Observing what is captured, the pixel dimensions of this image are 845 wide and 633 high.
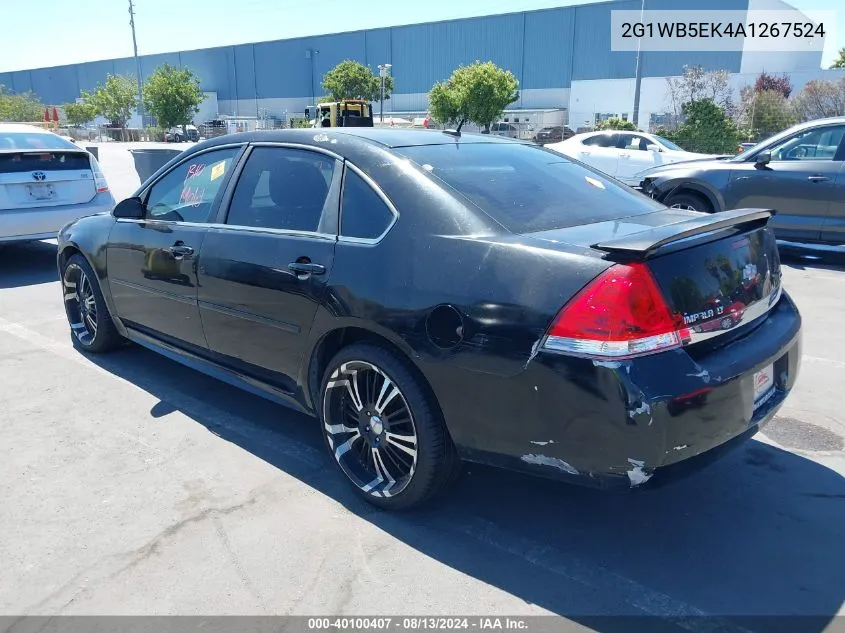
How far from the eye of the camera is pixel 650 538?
288cm

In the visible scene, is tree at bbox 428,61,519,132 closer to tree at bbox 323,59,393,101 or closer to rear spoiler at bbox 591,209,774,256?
tree at bbox 323,59,393,101

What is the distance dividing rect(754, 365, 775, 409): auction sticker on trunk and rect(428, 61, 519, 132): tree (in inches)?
1720

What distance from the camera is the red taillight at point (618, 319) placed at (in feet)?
7.64

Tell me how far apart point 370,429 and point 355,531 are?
0.44 m

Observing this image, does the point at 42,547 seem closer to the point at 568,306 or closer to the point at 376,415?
the point at 376,415

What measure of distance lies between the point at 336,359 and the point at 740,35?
5865 centimetres

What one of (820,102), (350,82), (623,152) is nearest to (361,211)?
(623,152)

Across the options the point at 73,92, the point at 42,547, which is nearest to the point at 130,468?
the point at 42,547

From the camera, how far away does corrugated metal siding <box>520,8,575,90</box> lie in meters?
61.3

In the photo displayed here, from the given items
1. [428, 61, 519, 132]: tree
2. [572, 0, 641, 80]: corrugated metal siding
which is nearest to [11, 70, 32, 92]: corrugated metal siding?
[572, 0, 641, 80]: corrugated metal siding

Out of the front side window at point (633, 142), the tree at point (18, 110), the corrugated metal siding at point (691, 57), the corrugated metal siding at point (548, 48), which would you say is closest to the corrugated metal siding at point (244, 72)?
the tree at point (18, 110)

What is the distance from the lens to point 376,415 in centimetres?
305

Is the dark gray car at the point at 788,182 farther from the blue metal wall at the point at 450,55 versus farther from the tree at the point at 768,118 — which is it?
the blue metal wall at the point at 450,55

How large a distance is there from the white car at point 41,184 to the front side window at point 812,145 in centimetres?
836
